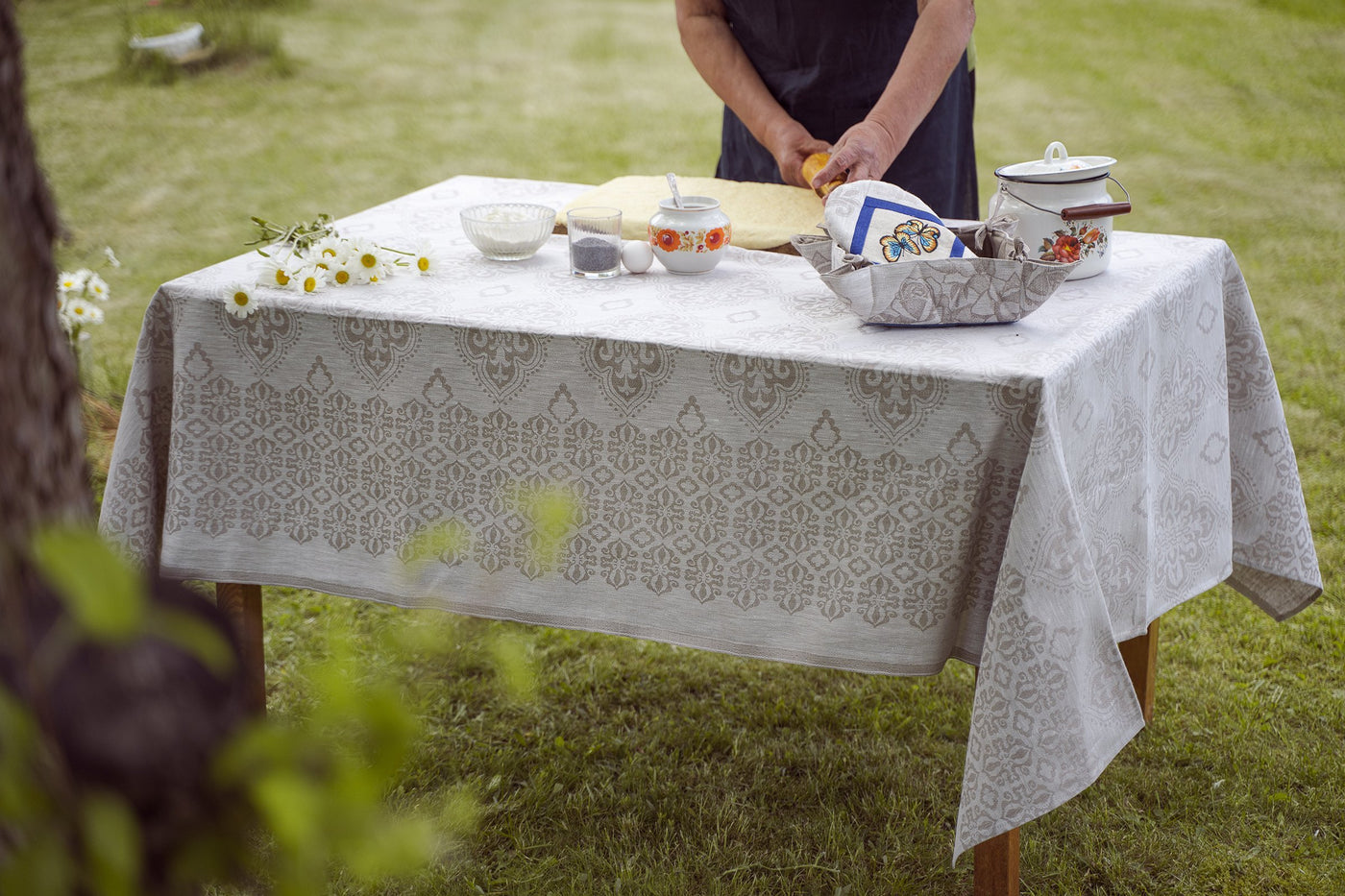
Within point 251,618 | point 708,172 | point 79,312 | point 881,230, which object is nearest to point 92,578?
point 881,230

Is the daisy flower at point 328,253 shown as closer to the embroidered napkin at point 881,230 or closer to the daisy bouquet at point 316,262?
the daisy bouquet at point 316,262

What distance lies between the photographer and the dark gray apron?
2.34m

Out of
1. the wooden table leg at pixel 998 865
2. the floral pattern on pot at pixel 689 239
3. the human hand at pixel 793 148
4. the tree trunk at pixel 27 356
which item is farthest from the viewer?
the human hand at pixel 793 148

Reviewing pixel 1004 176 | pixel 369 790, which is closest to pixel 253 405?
pixel 1004 176

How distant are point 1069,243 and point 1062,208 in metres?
0.05

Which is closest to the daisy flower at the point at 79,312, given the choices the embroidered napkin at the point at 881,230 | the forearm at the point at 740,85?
the forearm at the point at 740,85

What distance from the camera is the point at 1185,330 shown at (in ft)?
5.64

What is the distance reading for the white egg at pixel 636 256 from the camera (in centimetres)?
177

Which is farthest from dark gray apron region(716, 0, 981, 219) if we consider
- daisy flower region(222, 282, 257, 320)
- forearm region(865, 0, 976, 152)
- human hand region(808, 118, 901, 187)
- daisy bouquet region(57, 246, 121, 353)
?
daisy bouquet region(57, 246, 121, 353)

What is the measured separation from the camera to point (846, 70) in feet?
7.75

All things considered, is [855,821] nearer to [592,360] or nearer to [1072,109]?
[592,360]

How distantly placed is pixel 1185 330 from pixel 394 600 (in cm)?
115

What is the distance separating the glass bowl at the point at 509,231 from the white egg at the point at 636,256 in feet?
0.51

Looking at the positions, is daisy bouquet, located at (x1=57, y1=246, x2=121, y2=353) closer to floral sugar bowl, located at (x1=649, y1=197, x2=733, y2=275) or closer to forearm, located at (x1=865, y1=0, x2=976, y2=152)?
floral sugar bowl, located at (x1=649, y1=197, x2=733, y2=275)
